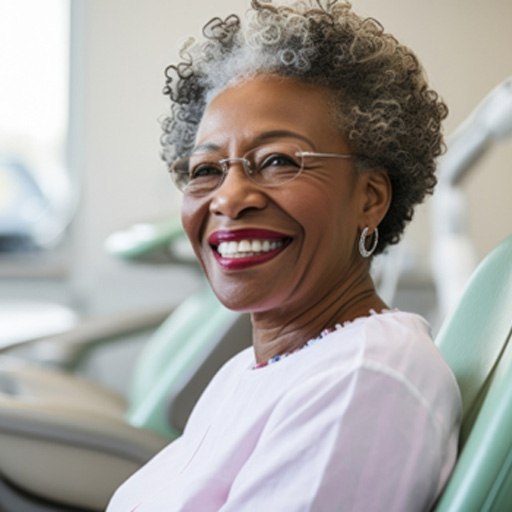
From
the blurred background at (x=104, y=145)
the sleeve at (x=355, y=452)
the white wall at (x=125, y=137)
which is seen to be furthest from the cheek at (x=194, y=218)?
the white wall at (x=125, y=137)

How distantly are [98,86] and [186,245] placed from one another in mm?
842

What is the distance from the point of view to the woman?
916 mm

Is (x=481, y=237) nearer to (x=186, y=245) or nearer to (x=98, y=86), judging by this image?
(x=186, y=245)

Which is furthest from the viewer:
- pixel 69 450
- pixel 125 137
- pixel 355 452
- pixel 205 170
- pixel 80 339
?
pixel 125 137

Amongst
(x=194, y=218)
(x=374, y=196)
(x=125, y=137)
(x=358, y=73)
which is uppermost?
(x=358, y=73)

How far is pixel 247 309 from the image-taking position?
1.08 metres

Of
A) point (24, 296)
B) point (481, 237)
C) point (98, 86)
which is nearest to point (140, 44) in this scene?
point (98, 86)

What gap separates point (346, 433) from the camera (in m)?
0.85

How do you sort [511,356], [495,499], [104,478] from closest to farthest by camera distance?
[495,499] < [511,356] < [104,478]

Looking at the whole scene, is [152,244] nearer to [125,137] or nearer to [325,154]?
[125,137]

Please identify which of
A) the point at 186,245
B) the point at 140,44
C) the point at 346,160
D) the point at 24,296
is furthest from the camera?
the point at 24,296

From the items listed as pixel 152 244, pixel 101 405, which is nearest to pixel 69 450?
pixel 101 405

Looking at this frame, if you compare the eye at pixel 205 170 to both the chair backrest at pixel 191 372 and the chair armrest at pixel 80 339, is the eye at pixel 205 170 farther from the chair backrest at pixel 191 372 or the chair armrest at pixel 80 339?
the chair armrest at pixel 80 339

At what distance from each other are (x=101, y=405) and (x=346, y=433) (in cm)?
164
